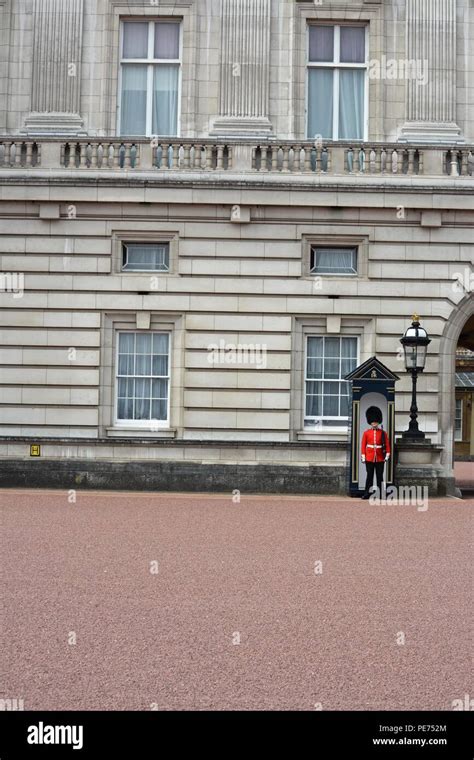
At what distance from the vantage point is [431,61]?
22.5 m

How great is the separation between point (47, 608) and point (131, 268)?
14.5m

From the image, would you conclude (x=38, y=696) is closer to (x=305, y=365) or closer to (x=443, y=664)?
(x=443, y=664)

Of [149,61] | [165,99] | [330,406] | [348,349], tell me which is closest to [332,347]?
[348,349]

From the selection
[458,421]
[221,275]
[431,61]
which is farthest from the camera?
[458,421]

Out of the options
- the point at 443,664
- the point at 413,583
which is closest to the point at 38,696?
the point at 443,664

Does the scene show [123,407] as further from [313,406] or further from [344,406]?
[344,406]

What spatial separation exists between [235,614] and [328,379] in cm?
1412

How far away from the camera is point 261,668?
6.70m

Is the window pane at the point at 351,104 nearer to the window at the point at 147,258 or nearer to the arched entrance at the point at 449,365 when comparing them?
the arched entrance at the point at 449,365

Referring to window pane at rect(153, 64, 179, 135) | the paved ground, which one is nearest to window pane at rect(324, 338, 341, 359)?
window pane at rect(153, 64, 179, 135)

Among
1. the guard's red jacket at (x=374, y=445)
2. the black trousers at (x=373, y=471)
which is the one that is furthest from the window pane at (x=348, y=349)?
the black trousers at (x=373, y=471)

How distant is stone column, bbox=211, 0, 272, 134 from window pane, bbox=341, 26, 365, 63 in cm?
180

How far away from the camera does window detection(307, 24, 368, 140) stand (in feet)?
76.1

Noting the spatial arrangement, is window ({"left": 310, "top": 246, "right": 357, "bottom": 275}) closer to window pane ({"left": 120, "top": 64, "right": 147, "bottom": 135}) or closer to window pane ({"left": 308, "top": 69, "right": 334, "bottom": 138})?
window pane ({"left": 308, "top": 69, "right": 334, "bottom": 138})
